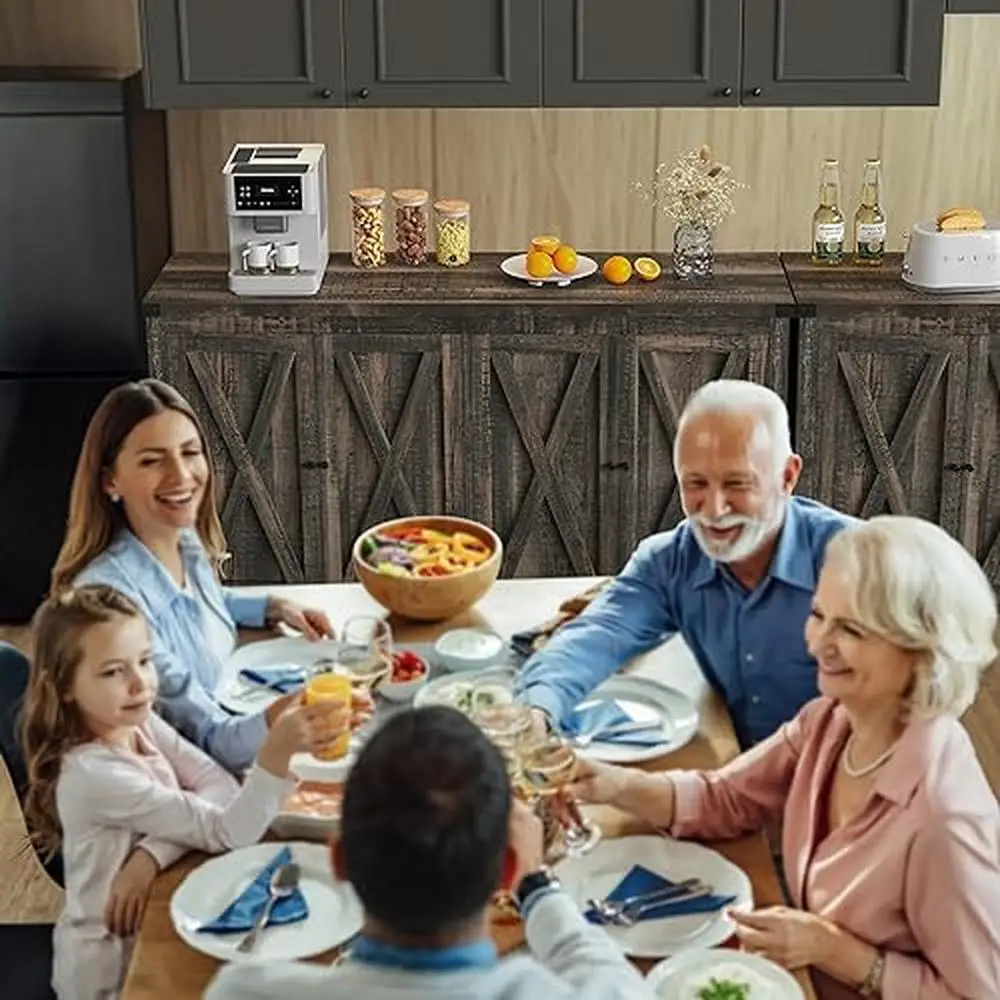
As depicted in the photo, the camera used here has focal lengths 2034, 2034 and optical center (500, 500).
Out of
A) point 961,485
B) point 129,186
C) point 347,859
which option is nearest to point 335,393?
point 129,186

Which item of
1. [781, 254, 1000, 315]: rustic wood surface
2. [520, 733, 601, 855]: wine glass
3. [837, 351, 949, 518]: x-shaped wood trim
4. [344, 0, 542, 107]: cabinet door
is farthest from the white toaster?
[520, 733, 601, 855]: wine glass

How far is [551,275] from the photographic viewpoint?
5348 mm

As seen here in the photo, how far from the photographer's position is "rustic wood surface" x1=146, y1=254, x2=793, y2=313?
5191 millimetres

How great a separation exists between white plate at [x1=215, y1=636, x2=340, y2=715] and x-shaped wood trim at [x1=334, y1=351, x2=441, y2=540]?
185 cm

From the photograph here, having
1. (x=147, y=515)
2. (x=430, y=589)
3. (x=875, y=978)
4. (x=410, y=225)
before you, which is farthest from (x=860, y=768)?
(x=410, y=225)

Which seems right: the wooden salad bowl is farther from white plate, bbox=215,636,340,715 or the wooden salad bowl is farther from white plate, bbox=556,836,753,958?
white plate, bbox=556,836,753,958

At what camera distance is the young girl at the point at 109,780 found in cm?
273

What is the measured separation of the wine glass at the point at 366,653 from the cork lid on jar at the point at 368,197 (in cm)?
246

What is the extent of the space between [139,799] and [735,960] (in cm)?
83

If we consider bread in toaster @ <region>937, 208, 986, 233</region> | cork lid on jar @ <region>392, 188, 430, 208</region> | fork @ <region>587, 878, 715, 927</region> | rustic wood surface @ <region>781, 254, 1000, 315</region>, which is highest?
cork lid on jar @ <region>392, 188, 430, 208</region>

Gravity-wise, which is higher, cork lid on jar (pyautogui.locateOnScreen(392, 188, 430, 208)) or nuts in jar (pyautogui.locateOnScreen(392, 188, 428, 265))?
cork lid on jar (pyautogui.locateOnScreen(392, 188, 430, 208))

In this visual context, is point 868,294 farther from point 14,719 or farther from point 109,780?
point 109,780

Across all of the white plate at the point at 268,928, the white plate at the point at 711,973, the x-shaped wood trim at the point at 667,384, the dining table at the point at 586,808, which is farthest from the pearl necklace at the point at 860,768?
the x-shaped wood trim at the point at 667,384

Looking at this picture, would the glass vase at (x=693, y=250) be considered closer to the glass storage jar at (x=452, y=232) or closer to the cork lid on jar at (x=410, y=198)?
the glass storage jar at (x=452, y=232)
